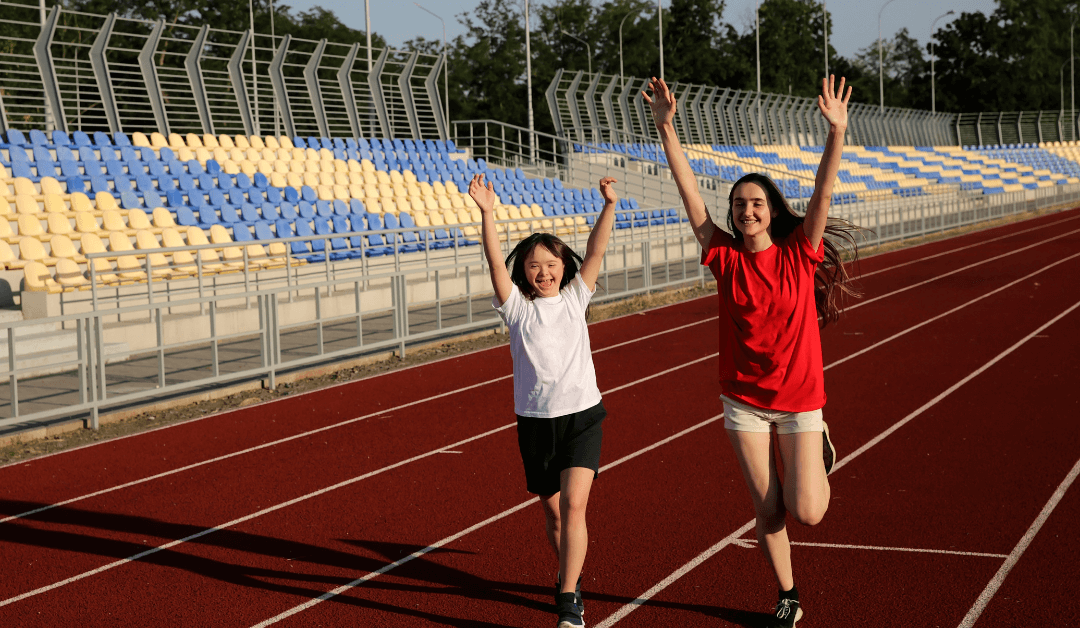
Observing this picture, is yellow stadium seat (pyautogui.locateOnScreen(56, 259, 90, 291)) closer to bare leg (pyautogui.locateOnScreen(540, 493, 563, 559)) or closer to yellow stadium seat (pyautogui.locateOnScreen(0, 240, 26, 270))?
yellow stadium seat (pyautogui.locateOnScreen(0, 240, 26, 270))

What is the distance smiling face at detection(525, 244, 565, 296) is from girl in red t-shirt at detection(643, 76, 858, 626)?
60 centimetres

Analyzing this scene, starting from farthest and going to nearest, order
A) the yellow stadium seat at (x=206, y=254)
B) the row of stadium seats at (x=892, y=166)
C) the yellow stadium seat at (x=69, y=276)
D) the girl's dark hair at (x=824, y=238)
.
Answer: the row of stadium seats at (x=892, y=166), the yellow stadium seat at (x=206, y=254), the yellow stadium seat at (x=69, y=276), the girl's dark hair at (x=824, y=238)

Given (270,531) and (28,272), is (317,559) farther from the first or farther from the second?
(28,272)

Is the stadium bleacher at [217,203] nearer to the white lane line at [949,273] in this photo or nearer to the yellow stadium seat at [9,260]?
the yellow stadium seat at [9,260]

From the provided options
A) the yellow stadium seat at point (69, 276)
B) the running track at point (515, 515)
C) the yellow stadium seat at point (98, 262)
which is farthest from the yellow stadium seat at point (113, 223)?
the running track at point (515, 515)

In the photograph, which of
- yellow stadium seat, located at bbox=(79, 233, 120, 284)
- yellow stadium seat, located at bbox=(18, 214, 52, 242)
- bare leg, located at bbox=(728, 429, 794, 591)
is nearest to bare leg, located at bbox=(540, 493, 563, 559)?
bare leg, located at bbox=(728, 429, 794, 591)

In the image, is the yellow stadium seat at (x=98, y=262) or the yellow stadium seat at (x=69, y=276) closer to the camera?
the yellow stadium seat at (x=69, y=276)

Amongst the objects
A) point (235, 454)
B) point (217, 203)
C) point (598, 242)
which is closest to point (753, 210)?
point (598, 242)

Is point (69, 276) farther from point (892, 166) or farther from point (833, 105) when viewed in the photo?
point (892, 166)

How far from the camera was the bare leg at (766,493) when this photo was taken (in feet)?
13.7

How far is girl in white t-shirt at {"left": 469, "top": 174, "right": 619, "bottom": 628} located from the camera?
4363 millimetres

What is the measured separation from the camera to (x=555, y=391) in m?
4.38

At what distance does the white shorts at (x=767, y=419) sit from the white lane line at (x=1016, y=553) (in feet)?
3.74

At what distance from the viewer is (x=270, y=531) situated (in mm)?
6168
